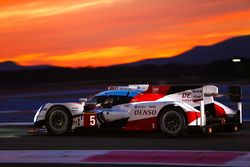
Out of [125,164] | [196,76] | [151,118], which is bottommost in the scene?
[125,164]

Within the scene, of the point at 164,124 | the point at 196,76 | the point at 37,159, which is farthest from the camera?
the point at 196,76

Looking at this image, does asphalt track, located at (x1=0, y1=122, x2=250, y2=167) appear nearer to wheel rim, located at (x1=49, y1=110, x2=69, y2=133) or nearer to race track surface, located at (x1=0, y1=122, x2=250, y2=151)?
race track surface, located at (x1=0, y1=122, x2=250, y2=151)

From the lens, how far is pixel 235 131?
14.2 m

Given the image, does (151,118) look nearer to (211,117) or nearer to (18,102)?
(211,117)

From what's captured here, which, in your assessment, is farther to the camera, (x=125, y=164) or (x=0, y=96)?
(x=0, y=96)

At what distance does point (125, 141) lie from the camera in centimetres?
1281

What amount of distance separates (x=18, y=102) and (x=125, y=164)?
35766mm

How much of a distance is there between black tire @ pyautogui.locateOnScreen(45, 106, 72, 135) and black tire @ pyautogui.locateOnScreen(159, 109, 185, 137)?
8.29ft

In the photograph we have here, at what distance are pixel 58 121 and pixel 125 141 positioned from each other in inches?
97.0

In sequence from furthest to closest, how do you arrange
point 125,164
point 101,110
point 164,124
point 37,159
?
1. point 101,110
2. point 164,124
3. point 37,159
4. point 125,164

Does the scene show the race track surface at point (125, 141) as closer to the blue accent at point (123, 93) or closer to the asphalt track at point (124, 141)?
the asphalt track at point (124, 141)

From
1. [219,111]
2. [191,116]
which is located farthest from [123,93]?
[219,111]

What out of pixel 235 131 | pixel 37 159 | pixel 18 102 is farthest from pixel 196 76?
pixel 37 159

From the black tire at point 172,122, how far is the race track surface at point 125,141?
0.18 m
